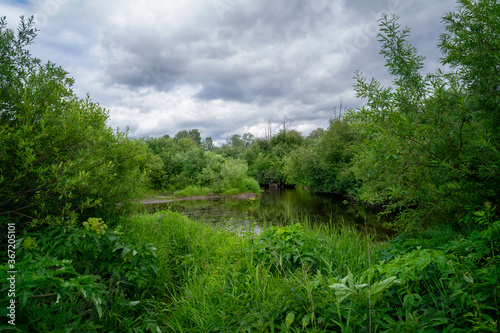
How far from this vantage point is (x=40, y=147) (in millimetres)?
2594

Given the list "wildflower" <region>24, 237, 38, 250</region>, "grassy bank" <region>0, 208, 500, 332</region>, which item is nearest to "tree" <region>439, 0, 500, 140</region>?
"grassy bank" <region>0, 208, 500, 332</region>

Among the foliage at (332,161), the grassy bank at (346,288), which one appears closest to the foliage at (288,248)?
the grassy bank at (346,288)

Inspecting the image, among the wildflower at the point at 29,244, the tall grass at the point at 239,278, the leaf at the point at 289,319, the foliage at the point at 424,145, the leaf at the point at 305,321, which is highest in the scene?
the foliage at the point at 424,145

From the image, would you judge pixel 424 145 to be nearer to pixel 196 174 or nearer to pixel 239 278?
pixel 239 278

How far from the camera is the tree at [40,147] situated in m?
2.41

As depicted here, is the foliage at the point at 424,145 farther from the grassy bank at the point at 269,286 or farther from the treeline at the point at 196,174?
the treeline at the point at 196,174

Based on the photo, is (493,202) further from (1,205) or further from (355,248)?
(1,205)

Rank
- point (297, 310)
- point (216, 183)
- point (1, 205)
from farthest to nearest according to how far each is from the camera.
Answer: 1. point (216, 183)
2. point (1, 205)
3. point (297, 310)

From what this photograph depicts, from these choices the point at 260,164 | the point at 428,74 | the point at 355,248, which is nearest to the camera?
the point at 428,74

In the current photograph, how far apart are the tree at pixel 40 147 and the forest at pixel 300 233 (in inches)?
0.7

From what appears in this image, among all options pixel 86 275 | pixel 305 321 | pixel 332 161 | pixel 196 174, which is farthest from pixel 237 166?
pixel 305 321

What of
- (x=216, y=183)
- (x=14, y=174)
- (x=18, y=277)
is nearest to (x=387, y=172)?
(x=18, y=277)

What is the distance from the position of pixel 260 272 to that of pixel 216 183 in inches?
755

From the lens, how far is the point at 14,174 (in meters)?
2.47
